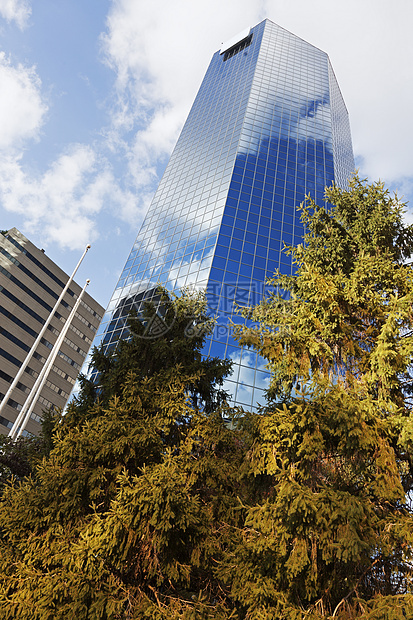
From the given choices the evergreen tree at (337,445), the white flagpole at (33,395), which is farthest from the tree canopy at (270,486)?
the white flagpole at (33,395)

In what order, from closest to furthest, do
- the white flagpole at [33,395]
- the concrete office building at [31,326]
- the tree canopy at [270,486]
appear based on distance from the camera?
1. the tree canopy at [270,486]
2. the white flagpole at [33,395]
3. the concrete office building at [31,326]

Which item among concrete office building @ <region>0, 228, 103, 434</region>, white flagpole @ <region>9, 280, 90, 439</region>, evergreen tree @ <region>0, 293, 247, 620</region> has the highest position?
concrete office building @ <region>0, 228, 103, 434</region>

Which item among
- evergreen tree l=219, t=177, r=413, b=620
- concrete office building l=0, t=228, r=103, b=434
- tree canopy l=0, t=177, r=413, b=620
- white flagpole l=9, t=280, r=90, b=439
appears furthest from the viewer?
concrete office building l=0, t=228, r=103, b=434

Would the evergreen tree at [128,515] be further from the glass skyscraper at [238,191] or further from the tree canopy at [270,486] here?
the glass skyscraper at [238,191]

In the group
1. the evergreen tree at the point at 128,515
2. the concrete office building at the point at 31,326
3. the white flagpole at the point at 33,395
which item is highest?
the concrete office building at the point at 31,326

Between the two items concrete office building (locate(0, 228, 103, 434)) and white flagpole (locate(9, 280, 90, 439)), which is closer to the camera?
white flagpole (locate(9, 280, 90, 439))

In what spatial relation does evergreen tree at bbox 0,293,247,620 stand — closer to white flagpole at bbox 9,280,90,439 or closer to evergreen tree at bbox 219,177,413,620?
evergreen tree at bbox 219,177,413,620

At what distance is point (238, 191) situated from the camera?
43.2m

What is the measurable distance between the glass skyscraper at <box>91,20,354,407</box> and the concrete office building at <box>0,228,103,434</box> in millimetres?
23875

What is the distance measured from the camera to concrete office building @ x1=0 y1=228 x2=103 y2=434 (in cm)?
5569

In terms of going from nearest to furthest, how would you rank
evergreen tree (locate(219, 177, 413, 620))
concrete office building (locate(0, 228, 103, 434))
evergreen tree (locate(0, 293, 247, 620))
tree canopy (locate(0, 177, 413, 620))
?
evergreen tree (locate(219, 177, 413, 620))
tree canopy (locate(0, 177, 413, 620))
evergreen tree (locate(0, 293, 247, 620))
concrete office building (locate(0, 228, 103, 434))

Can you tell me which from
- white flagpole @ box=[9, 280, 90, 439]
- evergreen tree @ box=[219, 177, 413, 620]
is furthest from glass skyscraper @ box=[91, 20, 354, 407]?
evergreen tree @ box=[219, 177, 413, 620]

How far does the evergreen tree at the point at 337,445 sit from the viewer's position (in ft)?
22.1

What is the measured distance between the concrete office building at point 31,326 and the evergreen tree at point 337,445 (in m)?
52.1
